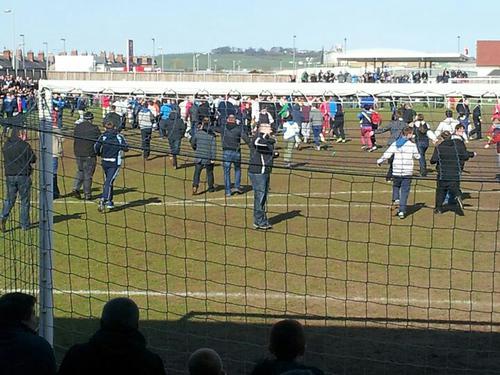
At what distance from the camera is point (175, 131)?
1927 cm

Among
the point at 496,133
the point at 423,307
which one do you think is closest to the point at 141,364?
the point at 423,307

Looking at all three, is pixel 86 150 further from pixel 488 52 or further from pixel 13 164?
pixel 488 52

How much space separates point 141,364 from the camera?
14.8ft

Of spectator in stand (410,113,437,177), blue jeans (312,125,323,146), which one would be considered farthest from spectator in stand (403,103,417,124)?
blue jeans (312,125,323,146)

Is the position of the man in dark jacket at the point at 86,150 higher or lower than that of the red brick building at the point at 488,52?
lower

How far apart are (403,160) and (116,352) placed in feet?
39.5

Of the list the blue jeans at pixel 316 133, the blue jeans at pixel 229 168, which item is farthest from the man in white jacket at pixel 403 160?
the blue jeans at pixel 316 133

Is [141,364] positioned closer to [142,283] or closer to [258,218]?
[142,283]

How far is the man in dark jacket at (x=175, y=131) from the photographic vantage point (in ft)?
64.1

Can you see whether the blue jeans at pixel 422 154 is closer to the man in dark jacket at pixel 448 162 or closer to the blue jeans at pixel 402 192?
the man in dark jacket at pixel 448 162

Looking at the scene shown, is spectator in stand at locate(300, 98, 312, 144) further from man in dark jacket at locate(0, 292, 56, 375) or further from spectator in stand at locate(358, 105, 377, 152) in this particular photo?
man in dark jacket at locate(0, 292, 56, 375)

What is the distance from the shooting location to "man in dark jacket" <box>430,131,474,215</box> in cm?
1600

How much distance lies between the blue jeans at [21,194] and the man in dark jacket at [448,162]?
744 cm

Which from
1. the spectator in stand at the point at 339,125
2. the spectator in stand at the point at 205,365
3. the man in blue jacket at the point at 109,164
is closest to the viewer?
the spectator in stand at the point at 205,365
